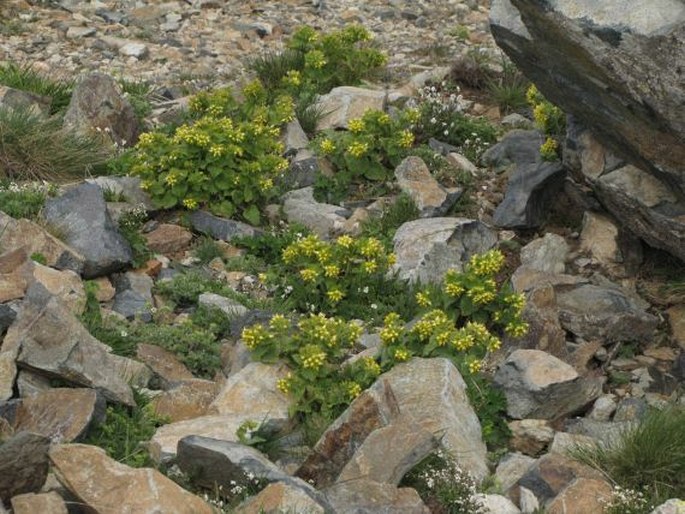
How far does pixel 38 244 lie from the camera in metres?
8.13

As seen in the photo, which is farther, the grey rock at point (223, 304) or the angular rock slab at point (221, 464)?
the grey rock at point (223, 304)

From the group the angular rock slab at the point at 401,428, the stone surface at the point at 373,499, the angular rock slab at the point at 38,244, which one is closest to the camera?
the stone surface at the point at 373,499

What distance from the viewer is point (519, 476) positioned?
641 centimetres

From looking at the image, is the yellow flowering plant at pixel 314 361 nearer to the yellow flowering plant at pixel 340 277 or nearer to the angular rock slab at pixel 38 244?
the yellow flowering plant at pixel 340 277

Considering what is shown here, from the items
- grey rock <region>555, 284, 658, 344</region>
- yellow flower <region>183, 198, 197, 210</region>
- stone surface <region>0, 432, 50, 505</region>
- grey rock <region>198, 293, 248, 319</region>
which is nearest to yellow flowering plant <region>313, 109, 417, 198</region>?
yellow flower <region>183, 198, 197, 210</region>

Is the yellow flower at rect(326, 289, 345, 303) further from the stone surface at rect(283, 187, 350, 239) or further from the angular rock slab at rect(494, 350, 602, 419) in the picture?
the angular rock slab at rect(494, 350, 602, 419)

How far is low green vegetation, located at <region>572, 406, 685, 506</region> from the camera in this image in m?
6.10

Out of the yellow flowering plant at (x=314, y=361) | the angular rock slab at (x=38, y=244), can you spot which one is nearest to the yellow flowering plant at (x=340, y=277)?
the yellow flowering plant at (x=314, y=361)

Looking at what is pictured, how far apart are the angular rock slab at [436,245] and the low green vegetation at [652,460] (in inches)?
98.3

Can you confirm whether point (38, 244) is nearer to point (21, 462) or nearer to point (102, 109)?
point (102, 109)

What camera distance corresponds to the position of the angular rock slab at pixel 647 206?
7.83 m

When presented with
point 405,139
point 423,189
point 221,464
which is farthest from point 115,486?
point 405,139

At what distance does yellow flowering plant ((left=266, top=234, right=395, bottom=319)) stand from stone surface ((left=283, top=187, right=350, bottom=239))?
3.15ft

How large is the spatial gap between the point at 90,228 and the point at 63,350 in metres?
2.01
